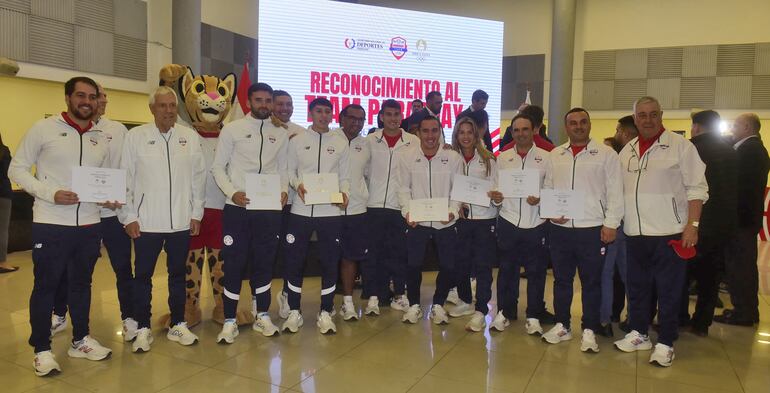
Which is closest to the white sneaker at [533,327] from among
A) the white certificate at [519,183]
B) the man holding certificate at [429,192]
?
the man holding certificate at [429,192]

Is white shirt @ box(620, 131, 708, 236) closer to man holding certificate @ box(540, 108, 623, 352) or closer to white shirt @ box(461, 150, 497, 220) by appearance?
man holding certificate @ box(540, 108, 623, 352)

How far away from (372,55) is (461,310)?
5.07 m

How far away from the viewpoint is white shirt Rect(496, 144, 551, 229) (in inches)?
156

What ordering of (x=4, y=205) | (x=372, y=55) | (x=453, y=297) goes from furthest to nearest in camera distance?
(x=372, y=55) < (x=4, y=205) < (x=453, y=297)

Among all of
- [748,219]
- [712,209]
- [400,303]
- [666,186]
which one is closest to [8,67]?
[400,303]

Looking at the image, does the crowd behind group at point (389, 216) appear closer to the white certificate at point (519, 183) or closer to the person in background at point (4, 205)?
the white certificate at point (519, 183)

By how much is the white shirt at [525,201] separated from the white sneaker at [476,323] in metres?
0.81

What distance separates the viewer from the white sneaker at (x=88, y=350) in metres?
3.38

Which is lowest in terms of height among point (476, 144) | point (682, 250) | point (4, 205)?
point (4, 205)

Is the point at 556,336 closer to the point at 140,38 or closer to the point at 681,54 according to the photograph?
the point at 140,38

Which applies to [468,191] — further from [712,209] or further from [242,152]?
[712,209]

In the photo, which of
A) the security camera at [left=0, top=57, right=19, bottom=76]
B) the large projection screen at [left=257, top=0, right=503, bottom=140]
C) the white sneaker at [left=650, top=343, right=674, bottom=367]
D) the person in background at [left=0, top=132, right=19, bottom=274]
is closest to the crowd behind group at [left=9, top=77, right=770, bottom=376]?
the white sneaker at [left=650, top=343, right=674, bottom=367]

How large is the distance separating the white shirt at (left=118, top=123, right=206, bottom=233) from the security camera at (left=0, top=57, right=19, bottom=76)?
17.5ft

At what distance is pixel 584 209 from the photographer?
144 inches
